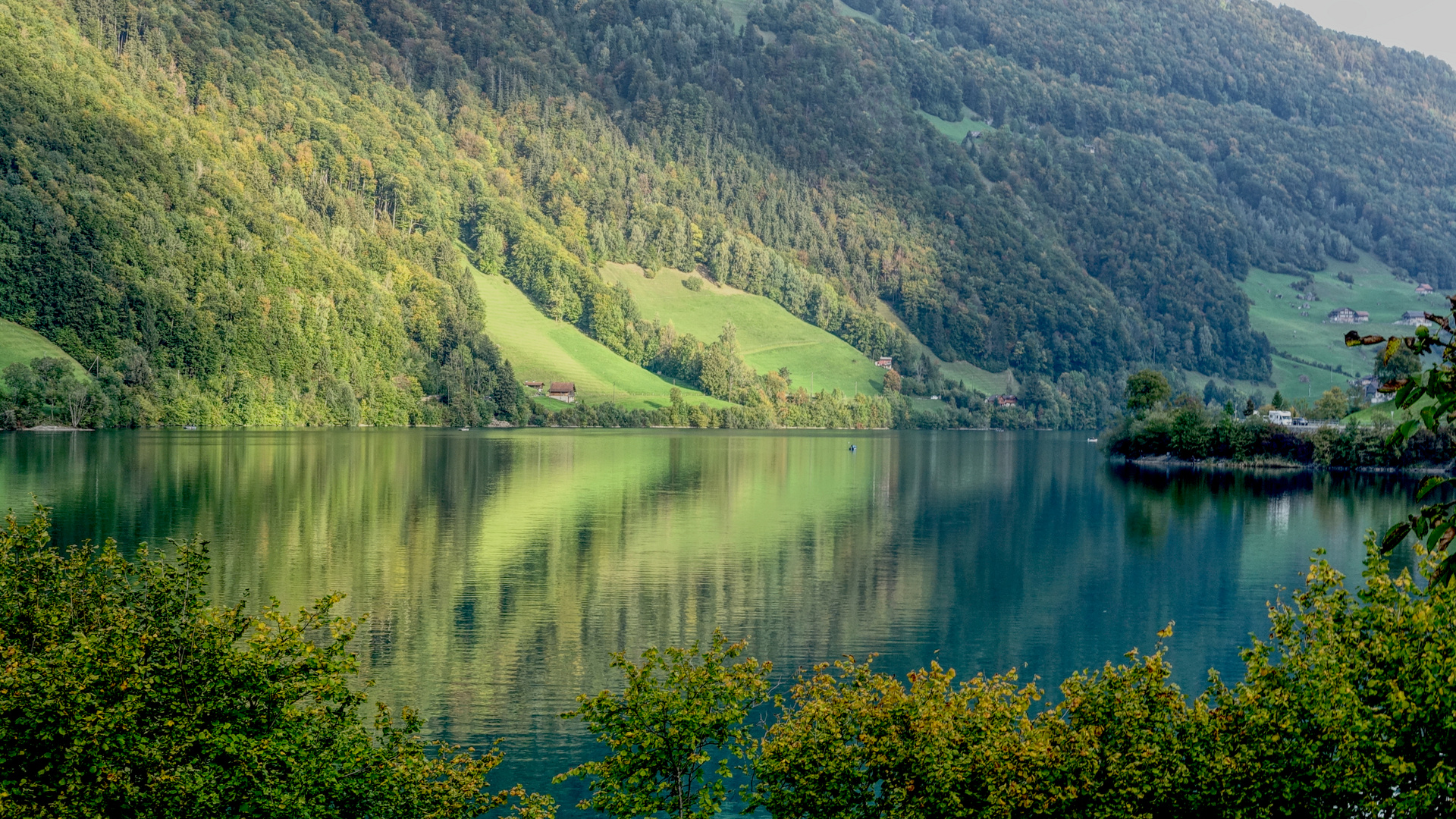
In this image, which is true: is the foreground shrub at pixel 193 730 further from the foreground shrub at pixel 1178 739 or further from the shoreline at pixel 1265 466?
the shoreline at pixel 1265 466

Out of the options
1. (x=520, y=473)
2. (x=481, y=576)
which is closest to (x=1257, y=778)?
(x=481, y=576)

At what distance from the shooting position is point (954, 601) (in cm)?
6462

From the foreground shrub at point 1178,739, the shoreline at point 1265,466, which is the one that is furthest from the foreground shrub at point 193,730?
the shoreline at point 1265,466

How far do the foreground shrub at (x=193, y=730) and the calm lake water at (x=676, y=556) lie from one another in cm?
1292

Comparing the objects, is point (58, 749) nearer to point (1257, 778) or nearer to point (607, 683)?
point (1257, 778)

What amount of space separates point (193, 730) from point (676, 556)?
55.4 m

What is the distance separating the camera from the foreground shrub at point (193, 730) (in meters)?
19.7

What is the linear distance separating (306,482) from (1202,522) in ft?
266

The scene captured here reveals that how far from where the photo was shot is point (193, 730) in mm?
21297

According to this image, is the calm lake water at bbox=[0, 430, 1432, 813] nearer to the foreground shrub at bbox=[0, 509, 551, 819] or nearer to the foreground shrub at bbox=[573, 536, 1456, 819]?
the foreground shrub at bbox=[0, 509, 551, 819]

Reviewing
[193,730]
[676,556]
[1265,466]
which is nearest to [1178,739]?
[193,730]

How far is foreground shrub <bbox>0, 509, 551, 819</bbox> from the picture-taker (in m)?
19.7

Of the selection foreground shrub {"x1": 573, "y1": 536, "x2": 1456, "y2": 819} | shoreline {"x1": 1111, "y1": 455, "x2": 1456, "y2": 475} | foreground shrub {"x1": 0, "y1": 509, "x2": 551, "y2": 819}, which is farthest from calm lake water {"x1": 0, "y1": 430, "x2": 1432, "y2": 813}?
shoreline {"x1": 1111, "y1": 455, "x2": 1456, "y2": 475}

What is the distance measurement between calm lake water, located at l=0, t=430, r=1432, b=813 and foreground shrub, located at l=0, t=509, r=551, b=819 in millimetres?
12917
